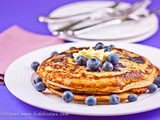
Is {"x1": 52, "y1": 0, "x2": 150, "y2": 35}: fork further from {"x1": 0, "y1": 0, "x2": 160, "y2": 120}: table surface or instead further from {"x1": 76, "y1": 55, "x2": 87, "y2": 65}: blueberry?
{"x1": 76, "y1": 55, "x2": 87, "y2": 65}: blueberry

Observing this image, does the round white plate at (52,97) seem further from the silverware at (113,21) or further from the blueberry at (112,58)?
the silverware at (113,21)

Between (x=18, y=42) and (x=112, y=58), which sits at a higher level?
(x=112, y=58)

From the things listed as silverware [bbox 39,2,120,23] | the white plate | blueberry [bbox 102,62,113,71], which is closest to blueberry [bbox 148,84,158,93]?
blueberry [bbox 102,62,113,71]

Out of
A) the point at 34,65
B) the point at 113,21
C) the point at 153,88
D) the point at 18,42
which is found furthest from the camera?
the point at 113,21

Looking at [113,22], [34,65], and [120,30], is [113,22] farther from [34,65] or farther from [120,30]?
[34,65]

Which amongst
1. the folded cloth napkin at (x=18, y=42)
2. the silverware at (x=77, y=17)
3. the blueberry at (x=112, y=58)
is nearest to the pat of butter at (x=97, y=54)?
the blueberry at (x=112, y=58)

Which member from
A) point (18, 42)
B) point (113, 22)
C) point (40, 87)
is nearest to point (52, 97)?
point (40, 87)
